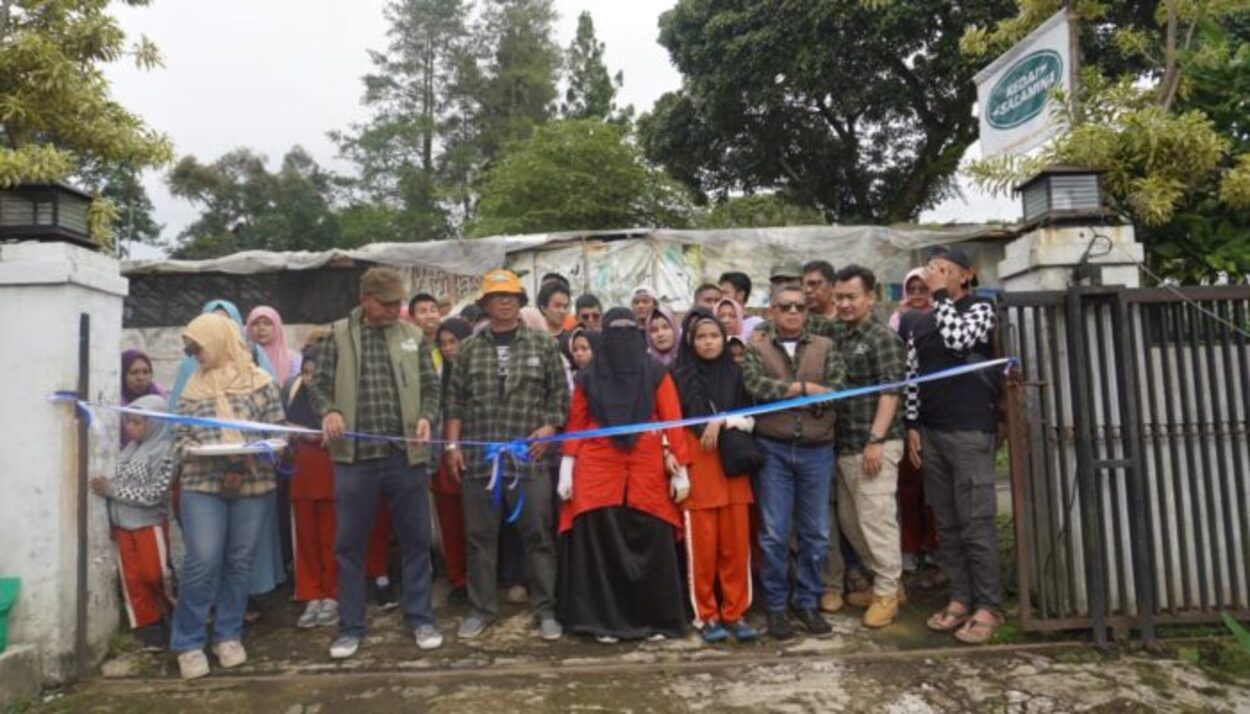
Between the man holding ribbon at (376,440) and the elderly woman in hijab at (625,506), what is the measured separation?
78cm

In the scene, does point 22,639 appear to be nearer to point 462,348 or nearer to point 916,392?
point 462,348

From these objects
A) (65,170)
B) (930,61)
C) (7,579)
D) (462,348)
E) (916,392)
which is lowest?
(7,579)

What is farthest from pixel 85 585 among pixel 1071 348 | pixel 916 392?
pixel 1071 348

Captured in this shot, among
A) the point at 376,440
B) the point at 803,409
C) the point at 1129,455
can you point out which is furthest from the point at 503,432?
the point at 1129,455

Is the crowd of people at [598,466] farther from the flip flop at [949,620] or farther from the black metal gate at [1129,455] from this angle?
the black metal gate at [1129,455]

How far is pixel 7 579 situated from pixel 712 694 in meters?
3.30

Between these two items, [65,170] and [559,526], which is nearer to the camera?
[559,526]

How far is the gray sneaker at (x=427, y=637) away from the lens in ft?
12.6

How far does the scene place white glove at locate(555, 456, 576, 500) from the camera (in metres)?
3.97

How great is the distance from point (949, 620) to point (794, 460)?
3.86 ft

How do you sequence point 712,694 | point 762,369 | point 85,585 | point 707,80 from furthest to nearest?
point 707,80 → point 762,369 → point 85,585 → point 712,694

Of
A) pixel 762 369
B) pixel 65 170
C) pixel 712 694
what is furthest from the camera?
pixel 65 170

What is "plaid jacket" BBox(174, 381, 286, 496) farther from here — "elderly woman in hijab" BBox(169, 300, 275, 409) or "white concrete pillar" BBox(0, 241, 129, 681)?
"white concrete pillar" BBox(0, 241, 129, 681)

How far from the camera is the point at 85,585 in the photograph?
359 cm
